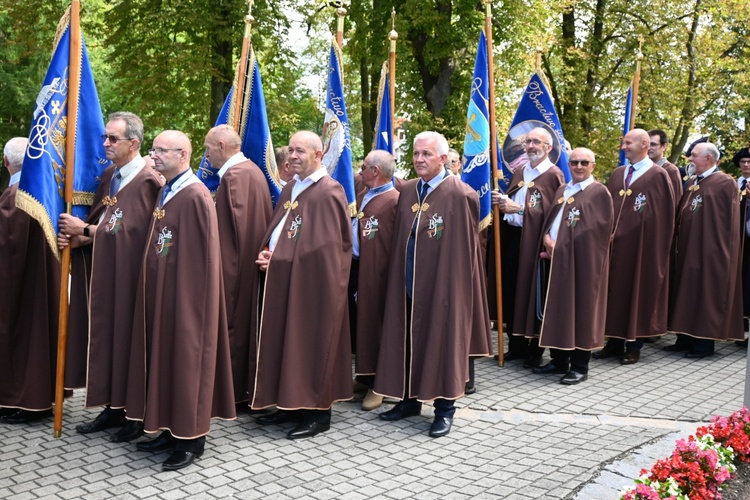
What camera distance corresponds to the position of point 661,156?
9664 millimetres

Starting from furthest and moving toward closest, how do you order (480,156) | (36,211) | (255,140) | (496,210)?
(496,210) → (480,156) → (255,140) → (36,211)

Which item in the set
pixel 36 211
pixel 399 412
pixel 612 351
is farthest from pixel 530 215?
pixel 36 211

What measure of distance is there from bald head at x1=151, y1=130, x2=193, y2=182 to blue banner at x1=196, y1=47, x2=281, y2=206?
1.43 meters

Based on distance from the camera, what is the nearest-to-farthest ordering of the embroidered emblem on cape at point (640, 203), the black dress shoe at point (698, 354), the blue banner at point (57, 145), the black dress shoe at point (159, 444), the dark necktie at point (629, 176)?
the black dress shoe at point (159, 444) → the blue banner at point (57, 145) → the embroidered emblem on cape at point (640, 203) → the dark necktie at point (629, 176) → the black dress shoe at point (698, 354)

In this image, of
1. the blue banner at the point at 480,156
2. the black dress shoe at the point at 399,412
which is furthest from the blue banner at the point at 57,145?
the blue banner at the point at 480,156

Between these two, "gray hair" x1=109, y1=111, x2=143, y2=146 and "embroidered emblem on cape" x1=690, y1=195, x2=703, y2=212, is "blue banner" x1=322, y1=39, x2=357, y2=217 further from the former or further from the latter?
"embroidered emblem on cape" x1=690, y1=195, x2=703, y2=212

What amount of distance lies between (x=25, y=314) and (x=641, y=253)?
627cm

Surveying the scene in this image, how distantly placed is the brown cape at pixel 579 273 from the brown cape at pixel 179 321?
3.73 meters

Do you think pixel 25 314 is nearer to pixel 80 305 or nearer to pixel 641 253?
pixel 80 305

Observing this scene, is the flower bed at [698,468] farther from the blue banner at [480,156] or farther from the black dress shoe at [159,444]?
the blue banner at [480,156]

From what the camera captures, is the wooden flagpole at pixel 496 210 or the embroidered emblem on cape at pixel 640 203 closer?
the wooden flagpole at pixel 496 210

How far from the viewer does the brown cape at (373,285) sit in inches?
274

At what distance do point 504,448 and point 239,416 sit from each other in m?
2.23

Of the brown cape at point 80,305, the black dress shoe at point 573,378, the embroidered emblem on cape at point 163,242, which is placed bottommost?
the black dress shoe at point 573,378
